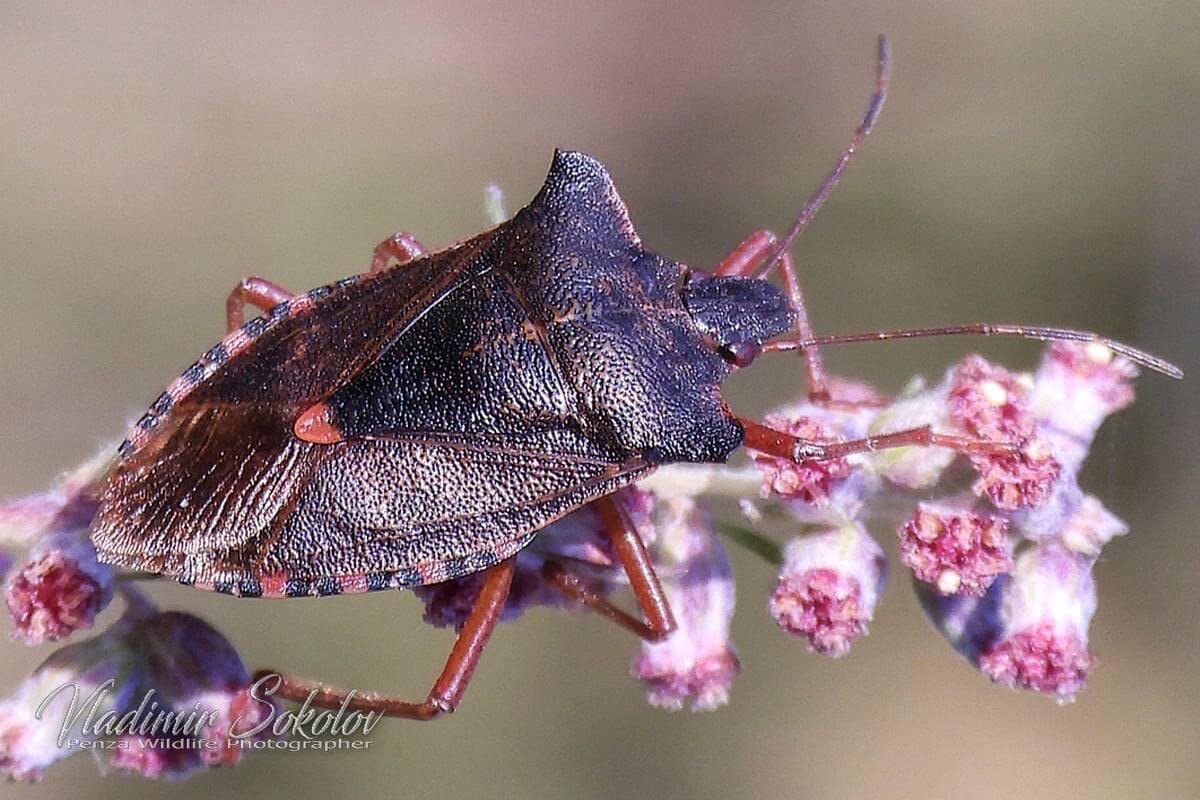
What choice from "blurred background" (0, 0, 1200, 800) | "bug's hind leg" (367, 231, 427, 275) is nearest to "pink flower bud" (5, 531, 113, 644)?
"bug's hind leg" (367, 231, 427, 275)

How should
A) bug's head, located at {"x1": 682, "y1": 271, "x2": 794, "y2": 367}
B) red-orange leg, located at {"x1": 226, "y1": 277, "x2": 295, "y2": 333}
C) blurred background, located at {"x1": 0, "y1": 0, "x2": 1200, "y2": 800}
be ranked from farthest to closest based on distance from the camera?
blurred background, located at {"x1": 0, "y1": 0, "x2": 1200, "y2": 800} → red-orange leg, located at {"x1": 226, "y1": 277, "x2": 295, "y2": 333} → bug's head, located at {"x1": 682, "y1": 271, "x2": 794, "y2": 367}

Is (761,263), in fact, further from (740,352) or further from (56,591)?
(56,591)

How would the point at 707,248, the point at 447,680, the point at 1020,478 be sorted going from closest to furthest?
the point at 1020,478
the point at 447,680
the point at 707,248

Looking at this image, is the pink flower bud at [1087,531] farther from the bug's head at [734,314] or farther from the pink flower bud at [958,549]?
the bug's head at [734,314]

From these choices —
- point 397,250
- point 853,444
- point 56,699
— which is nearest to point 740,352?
point 853,444

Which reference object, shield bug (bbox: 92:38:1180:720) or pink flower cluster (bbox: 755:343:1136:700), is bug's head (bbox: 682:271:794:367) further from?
pink flower cluster (bbox: 755:343:1136:700)

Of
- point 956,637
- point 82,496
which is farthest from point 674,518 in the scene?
point 82,496

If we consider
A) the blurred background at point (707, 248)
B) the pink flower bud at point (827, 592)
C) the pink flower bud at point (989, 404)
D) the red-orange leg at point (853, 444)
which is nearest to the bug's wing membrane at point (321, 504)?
the red-orange leg at point (853, 444)
